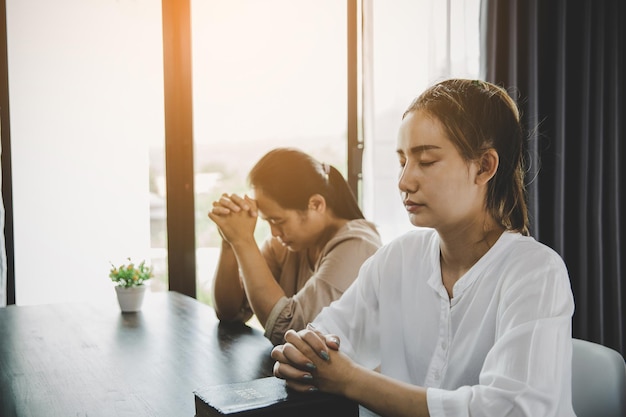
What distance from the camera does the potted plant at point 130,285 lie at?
6.64 feet

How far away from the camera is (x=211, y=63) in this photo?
3.55m

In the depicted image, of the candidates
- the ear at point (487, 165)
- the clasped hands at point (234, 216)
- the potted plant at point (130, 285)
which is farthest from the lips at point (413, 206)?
the potted plant at point (130, 285)

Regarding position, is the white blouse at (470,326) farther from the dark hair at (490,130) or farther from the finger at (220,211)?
the finger at (220,211)

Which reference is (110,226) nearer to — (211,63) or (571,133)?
(211,63)

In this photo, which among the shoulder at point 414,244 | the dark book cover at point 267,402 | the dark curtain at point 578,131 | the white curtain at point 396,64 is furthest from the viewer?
the white curtain at point 396,64

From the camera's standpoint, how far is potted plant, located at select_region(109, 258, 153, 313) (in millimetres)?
2023

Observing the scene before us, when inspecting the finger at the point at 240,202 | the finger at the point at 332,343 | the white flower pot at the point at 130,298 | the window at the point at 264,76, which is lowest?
the white flower pot at the point at 130,298

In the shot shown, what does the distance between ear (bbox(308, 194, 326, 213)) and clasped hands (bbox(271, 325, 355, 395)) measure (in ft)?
2.79

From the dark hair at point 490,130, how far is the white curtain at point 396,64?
1.71 meters

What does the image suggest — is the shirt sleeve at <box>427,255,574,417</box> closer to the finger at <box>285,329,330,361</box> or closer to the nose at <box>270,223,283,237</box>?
the finger at <box>285,329,330,361</box>

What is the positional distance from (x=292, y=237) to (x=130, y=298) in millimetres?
548

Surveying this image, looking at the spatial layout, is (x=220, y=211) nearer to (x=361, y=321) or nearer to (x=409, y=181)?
(x=361, y=321)

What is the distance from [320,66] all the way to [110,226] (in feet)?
4.51

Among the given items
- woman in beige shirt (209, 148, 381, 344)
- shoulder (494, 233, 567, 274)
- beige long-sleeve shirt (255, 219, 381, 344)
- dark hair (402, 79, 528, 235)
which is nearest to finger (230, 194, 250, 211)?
woman in beige shirt (209, 148, 381, 344)
